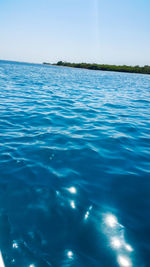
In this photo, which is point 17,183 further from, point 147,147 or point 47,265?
point 147,147

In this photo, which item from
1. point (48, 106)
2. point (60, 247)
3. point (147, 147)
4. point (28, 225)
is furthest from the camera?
point (48, 106)

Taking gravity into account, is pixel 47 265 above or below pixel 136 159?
below

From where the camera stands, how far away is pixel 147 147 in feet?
16.1

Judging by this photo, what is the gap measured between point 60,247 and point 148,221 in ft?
4.81

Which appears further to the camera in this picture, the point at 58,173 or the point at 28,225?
the point at 58,173

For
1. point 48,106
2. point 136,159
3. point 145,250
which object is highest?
point 48,106

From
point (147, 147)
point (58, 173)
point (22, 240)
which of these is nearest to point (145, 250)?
point (22, 240)

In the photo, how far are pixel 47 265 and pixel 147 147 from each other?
4247 millimetres

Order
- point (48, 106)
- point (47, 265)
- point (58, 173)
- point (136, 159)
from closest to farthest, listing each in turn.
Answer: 1. point (47, 265)
2. point (58, 173)
3. point (136, 159)
4. point (48, 106)

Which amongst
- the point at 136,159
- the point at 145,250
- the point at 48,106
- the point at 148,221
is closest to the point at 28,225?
the point at 145,250

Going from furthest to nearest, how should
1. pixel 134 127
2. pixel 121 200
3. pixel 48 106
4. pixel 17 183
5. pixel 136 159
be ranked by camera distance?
pixel 48 106 < pixel 134 127 < pixel 136 159 < pixel 17 183 < pixel 121 200

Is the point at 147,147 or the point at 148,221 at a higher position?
the point at 147,147

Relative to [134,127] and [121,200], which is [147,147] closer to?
[134,127]

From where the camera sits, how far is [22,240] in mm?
2010
